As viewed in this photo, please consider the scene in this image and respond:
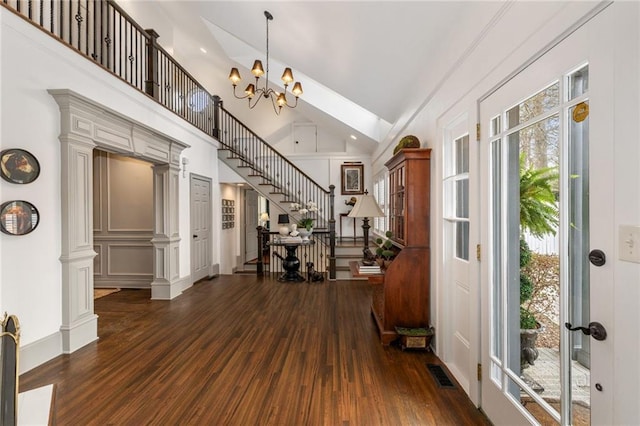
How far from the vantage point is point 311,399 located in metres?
2.17

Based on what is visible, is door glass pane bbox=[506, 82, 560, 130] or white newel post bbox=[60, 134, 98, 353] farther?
white newel post bbox=[60, 134, 98, 353]

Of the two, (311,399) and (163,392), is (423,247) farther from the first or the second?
(163,392)

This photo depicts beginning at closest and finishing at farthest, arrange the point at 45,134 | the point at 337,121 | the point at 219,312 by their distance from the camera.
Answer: the point at 45,134 < the point at 219,312 < the point at 337,121

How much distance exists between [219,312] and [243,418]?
2.38 metres

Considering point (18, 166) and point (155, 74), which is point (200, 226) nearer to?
point (155, 74)

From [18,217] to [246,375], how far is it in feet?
7.80

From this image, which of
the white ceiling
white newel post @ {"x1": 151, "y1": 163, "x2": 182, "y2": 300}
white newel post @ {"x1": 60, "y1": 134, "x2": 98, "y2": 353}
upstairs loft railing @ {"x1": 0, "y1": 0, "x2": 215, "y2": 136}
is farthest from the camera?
white newel post @ {"x1": 151, "y1": 163, "x2": 182, "y2": 300}

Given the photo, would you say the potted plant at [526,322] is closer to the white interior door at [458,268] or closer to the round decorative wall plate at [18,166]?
the white interior door at [458,268]

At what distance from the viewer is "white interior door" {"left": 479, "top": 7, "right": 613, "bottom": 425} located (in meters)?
1.15

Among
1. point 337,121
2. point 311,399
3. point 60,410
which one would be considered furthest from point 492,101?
point 337,121

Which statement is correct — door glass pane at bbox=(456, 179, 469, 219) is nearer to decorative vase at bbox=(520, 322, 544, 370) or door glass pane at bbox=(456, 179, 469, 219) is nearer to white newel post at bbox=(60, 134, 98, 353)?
decorative vase at bbox=(520, 322, 544, 370)

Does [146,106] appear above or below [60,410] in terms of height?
above

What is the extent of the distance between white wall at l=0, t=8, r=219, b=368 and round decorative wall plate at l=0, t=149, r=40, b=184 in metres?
0.06

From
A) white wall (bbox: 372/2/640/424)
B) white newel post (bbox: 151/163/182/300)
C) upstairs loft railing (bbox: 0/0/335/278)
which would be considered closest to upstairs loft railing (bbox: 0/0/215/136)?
upstairs loft railing (bbox: 0/0/335/278)
